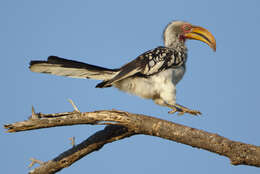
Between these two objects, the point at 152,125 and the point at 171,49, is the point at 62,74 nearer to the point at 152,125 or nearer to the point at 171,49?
the point at 152,125

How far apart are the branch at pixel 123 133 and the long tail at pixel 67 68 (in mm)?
930

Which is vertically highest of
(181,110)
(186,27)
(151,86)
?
(186,27)

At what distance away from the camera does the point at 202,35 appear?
737 cm

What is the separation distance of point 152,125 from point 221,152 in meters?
0.97

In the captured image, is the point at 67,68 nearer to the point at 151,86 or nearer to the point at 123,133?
the point at 123,133

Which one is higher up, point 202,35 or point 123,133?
point 202,35

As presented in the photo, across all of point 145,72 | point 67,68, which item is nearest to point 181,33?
point 145,72

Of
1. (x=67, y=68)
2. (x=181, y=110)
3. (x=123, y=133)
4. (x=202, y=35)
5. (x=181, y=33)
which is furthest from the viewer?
(x=181, y=33)

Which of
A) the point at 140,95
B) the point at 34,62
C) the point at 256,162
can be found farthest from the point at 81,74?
the point at 256,162

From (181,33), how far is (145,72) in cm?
193

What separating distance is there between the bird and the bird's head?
0.38 meters

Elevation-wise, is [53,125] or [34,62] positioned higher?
[34,62]

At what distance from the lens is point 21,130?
14.4 ft

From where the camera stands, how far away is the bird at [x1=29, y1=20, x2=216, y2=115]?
5.38m
